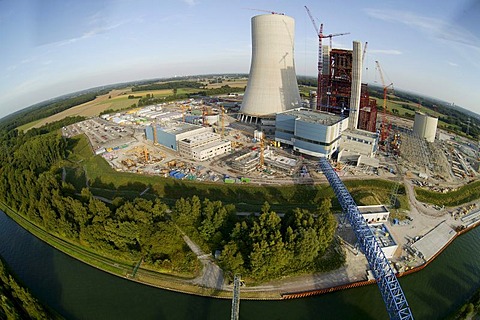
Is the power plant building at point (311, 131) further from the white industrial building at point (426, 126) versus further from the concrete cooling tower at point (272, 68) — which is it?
the white industrial building at point (426, 126)

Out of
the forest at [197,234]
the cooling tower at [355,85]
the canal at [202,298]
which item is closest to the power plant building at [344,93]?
the cooling tower at [355,85]

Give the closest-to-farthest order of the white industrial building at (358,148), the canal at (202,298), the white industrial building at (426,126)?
1. the canal at (202,298)
2. the white industrial building at (358,148)
3. the white industrial building at (426,126)

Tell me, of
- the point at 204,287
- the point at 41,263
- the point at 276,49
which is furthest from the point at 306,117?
the point at 41,263

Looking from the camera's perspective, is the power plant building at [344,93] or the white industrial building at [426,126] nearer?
the power plant building at [344,93]

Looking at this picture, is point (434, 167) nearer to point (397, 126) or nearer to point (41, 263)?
point (397, 126)

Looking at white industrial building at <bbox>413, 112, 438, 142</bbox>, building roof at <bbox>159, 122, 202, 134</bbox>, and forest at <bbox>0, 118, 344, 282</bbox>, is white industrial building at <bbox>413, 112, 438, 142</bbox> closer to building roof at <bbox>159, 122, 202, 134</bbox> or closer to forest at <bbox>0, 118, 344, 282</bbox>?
forest at <bbox>0, 118, 344, 282</bbox>

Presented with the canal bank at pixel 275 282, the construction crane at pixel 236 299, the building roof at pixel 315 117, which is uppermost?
the building roof at pixel 315 117
